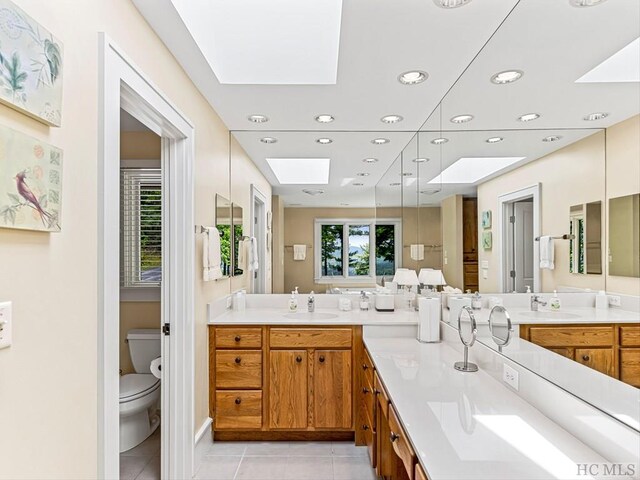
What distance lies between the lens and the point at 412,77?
7.26ft

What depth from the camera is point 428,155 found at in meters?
2.86

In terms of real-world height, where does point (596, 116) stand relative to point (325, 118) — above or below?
below

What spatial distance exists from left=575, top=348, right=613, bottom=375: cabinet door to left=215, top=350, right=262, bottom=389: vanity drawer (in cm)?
207

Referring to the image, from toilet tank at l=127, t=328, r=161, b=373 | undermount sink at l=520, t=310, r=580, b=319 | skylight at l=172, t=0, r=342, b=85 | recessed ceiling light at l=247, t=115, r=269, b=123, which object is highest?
skylight at l=172, t=0, r=342, b=85

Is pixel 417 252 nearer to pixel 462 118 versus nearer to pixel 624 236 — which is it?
pixel 462 118

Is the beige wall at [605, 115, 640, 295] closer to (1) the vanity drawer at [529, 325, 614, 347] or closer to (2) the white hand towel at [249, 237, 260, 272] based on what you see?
(1) the vanity drawer at [529, 325, 614, 347]

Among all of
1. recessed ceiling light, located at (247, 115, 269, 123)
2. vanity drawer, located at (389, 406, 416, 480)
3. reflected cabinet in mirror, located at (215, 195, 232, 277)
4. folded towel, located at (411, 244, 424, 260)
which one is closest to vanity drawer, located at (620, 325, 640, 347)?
vanity drawer, located at (389, 406, 416, 480)

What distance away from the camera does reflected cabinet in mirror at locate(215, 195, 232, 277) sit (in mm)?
2895

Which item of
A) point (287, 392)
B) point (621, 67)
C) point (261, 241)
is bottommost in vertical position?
point (287, 392)

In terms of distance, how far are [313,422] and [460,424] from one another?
1.72 meters

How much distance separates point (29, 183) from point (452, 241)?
7.05ft

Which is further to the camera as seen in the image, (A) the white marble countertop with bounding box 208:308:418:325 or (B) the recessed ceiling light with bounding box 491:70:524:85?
(A) the white marble countertop with bounding box 208:308:418:325

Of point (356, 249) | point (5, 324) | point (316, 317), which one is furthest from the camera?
point (356, 249)

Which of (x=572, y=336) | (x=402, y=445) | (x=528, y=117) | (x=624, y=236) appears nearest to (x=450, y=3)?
(x=528, y=117)
